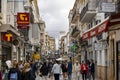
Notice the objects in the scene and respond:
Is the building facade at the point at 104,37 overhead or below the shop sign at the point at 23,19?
below

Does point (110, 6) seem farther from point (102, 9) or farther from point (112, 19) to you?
point (112, 19)

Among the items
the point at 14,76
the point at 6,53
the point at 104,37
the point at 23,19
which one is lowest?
the point at 14,76

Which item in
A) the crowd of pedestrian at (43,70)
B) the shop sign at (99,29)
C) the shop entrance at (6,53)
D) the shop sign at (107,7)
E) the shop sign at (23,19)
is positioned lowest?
the crowd of pedestrian at (43,70)

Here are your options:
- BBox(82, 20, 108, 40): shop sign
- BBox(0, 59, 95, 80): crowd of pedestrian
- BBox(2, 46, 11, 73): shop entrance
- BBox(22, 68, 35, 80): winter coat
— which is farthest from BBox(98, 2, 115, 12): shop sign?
BBox(2, 46, 11, 73): shop entrance

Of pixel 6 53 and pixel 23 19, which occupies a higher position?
pixel 23 19

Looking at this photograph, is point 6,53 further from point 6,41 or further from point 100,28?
point 100,28

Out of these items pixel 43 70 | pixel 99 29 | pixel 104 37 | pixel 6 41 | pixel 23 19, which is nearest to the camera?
pixel 99 29

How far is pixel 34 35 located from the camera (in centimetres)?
7581

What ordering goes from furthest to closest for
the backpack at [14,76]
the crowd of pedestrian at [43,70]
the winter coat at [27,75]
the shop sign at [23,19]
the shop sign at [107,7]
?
1. the shop sign at [23,19]
2. the shop sign at [107,7]
3. the backpack at [14,76]
4. the crowd of pedestrian at [43,70]
5. the winter coat at [27,75]

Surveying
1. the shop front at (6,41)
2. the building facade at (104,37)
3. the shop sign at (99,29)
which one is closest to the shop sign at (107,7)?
the building facade at (104,37)

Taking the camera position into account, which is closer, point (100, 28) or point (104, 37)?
point (100, 28)

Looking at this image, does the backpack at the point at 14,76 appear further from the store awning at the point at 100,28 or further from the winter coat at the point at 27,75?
the store awning at the point at 100,28

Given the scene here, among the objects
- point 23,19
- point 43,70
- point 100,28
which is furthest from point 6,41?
point 100,28

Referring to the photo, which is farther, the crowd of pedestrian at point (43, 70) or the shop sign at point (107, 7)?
the shop sign at point (107, 7)
